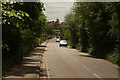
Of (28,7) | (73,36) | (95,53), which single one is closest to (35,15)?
(28,7)

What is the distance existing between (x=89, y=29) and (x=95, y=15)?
2.43 m

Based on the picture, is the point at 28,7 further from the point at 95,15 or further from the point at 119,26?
the point at 95,15

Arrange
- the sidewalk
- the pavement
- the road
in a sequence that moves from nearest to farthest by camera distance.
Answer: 1. the sidewalk
2. the pavement
3. the road

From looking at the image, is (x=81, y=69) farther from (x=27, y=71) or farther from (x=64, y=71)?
(x=27, y=71)

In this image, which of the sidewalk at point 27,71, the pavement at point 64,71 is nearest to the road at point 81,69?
the pavement at point 64,71

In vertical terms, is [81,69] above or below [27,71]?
below

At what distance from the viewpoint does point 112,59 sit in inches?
1202

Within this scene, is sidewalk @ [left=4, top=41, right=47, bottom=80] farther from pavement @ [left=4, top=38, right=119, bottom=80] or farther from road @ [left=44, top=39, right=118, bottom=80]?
road @ [left=44, top=39, right=118, bottom=80]

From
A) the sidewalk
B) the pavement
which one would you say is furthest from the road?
the sidewalk

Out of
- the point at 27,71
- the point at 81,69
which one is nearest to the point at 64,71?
the point at 81,69

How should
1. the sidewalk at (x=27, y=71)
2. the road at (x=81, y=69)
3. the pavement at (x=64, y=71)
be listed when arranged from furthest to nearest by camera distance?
the road at (x=81, y=69) → the pavement at (x=64, y=71) → the sidewalk at (x=27, y=71)

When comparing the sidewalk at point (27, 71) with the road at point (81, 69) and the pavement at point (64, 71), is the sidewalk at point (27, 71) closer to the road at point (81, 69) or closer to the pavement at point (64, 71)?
the pavement at point (64, 71)

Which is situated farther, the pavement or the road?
the road

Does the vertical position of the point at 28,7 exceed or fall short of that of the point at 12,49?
it exceeds it
